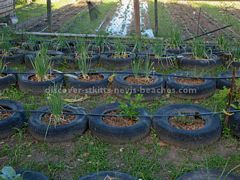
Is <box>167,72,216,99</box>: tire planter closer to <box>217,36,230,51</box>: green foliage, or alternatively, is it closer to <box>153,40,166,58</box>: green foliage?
<box>153,40,166,58</box>: green foliage

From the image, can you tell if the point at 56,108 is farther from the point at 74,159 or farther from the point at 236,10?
the point at 236,10

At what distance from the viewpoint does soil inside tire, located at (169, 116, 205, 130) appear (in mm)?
3479

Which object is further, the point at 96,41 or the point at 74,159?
the point at 96,41

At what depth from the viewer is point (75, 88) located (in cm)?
472

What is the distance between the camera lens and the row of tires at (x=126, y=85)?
4.46m

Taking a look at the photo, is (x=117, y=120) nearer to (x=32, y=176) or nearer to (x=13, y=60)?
(x=32, y=176)

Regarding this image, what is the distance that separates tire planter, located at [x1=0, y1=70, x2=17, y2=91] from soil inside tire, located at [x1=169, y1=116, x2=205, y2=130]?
8.62 ft

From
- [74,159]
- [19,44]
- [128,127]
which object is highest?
[19,44]

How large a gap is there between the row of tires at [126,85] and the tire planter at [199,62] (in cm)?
61

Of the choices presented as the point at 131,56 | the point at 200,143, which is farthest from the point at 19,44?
the point at 200,143

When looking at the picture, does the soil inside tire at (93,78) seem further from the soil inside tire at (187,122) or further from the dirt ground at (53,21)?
the dirt ground at (53,21)

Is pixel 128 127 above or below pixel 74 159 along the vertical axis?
above

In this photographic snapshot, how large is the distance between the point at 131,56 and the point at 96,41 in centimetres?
90

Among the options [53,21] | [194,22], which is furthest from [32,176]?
[53,21]
